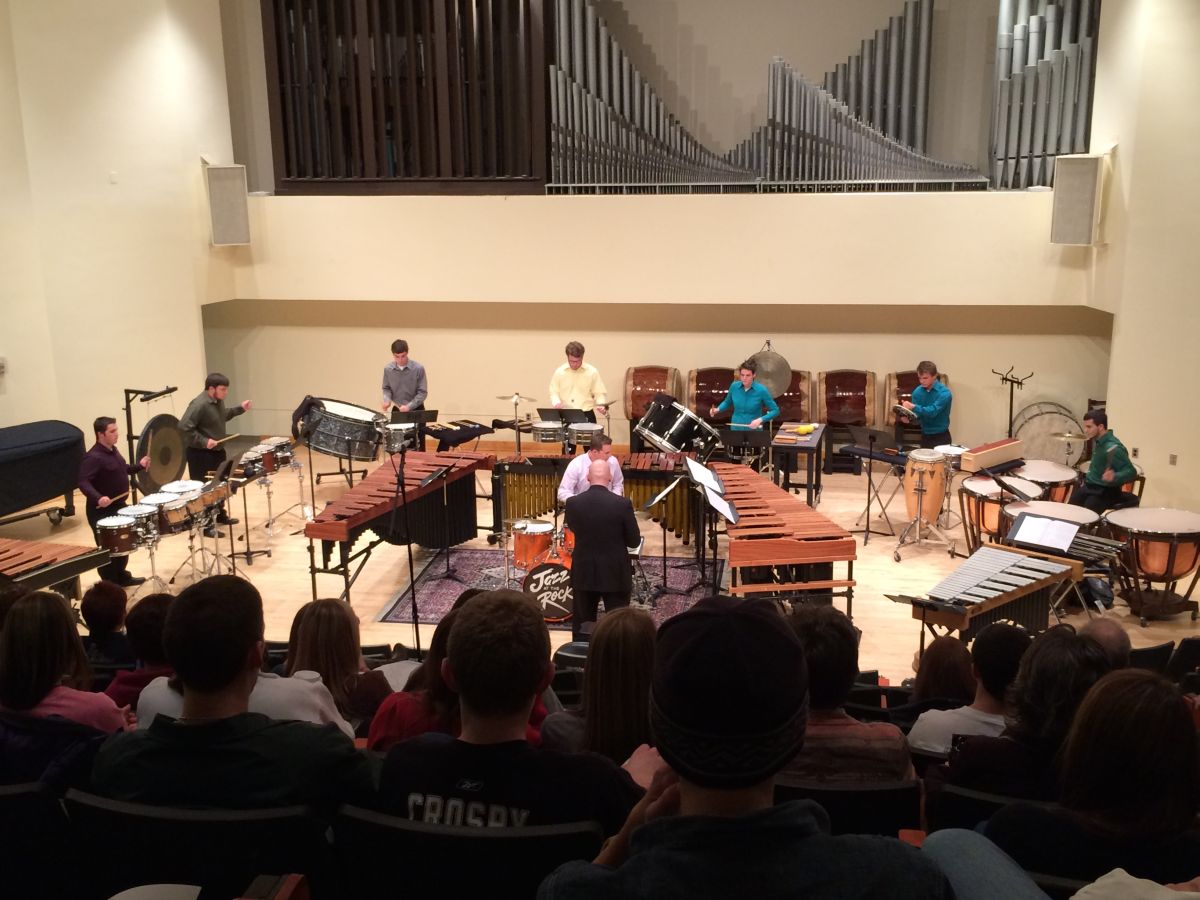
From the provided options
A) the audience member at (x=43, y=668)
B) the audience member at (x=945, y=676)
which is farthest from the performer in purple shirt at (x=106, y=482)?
the audience member at (x=945, y=676)

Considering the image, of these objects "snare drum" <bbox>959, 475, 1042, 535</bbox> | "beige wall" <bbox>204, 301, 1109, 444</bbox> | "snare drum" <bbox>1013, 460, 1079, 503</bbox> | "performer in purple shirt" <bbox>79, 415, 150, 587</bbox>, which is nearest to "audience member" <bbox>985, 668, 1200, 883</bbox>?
"snare drum" <bbox>959, 475, 1042, 535</bbox>

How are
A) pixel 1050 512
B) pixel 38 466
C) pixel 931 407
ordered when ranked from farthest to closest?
pixel 931 407 < pixel 38 466 < pixel 1050 512

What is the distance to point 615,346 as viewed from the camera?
498 inches

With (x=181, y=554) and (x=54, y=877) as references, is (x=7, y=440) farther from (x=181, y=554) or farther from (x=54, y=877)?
(x=54, y=877)

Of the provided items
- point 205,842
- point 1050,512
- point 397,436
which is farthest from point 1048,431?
point 205,842

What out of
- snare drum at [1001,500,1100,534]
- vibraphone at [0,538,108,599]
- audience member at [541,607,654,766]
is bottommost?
vibraphone at [0,538,108,599]

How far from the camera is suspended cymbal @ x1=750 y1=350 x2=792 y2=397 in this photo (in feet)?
38.1

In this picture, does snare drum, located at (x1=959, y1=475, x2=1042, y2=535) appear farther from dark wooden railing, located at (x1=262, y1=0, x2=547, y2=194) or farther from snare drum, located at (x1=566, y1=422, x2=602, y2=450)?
dark wooden railing, located at (x1=262, y1=0, x2=547, y2=194)

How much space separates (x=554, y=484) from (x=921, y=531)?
335 centimetres

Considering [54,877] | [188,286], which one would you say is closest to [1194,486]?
[54,877]

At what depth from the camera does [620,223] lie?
37.9ft

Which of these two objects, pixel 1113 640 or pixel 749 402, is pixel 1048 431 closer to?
pixel 749 402

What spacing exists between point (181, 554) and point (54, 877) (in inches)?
277

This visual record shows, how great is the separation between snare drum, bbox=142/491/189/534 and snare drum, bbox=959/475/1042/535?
5.74 metres
